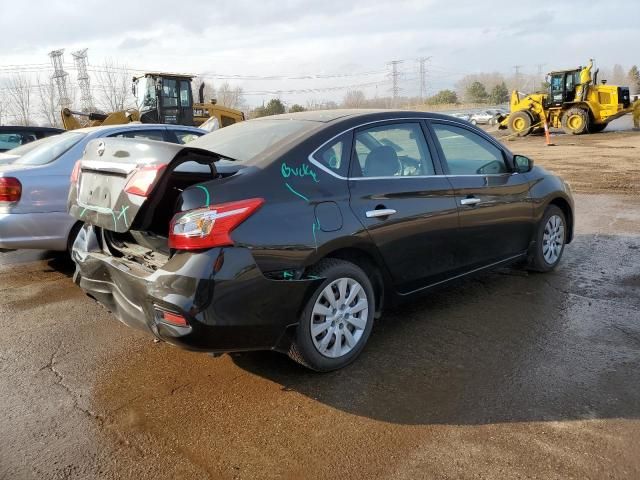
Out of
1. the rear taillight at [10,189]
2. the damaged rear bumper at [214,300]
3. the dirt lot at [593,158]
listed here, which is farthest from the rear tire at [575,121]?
the damaged rear bumper at [214,300]

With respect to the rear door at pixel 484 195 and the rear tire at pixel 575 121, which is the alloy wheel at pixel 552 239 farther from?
the rear tire at pixel 575 121

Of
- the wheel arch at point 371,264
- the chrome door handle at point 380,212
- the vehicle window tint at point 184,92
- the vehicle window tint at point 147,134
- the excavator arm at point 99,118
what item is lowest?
the wheel arch at point 371,264

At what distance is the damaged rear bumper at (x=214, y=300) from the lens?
286cm

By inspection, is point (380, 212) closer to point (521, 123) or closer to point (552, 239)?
point (552, 239)

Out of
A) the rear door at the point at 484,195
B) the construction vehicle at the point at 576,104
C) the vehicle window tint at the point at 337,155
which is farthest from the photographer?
the construction vehicle at the point at 576,104

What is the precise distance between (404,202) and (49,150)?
403 cm

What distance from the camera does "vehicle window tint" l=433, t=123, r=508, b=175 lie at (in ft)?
14.1

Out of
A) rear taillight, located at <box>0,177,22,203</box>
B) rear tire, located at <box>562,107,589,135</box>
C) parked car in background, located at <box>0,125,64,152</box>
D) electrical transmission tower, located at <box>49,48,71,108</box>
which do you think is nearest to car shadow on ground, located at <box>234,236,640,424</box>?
rear taillight, located at <box>0,177,22,203</box>

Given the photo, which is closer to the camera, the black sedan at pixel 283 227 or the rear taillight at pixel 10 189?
the black sedan at pixel 283 227

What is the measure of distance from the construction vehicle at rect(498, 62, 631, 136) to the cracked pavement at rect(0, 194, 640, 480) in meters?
24.2

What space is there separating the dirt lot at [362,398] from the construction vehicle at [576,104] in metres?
24.0

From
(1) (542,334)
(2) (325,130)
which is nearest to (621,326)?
(1) (542,334)

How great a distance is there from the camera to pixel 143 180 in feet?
9.84

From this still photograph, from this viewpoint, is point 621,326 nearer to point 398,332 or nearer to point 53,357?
point 398,332
